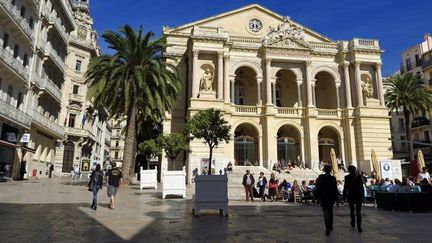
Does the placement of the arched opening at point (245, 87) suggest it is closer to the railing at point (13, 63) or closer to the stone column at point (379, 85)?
the stone column at point (379, 85)

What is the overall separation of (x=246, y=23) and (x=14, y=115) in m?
28.6

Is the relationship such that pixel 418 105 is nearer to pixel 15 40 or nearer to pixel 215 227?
pixel 215 227

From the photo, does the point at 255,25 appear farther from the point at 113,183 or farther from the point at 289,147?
the point at 113,183

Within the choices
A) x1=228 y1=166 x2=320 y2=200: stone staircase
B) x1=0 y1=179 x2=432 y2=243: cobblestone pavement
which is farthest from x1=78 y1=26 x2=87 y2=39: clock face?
x1=0 y1=179 x2=432 y2=243: cobblestone pavement

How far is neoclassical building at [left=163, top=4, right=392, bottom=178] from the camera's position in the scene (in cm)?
3816

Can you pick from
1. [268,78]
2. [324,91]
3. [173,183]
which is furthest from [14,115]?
[324,91]

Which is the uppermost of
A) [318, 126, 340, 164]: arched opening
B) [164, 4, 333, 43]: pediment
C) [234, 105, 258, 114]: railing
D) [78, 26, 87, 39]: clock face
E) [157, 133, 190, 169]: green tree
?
[78, 26, 87, 39]: clock face

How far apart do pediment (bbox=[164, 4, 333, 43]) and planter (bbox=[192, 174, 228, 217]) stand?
33.9 m

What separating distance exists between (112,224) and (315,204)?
1121cm

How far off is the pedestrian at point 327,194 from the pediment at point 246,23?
36.6m

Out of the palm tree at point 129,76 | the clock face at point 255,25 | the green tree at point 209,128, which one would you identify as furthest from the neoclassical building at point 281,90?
the green tree at point 209,128

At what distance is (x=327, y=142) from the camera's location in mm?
41438

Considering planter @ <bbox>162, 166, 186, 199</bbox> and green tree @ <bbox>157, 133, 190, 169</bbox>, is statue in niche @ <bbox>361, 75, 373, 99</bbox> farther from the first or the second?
planter @ <bbox>162, 166, 186, 199</bbox>

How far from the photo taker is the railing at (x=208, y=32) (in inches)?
1502
